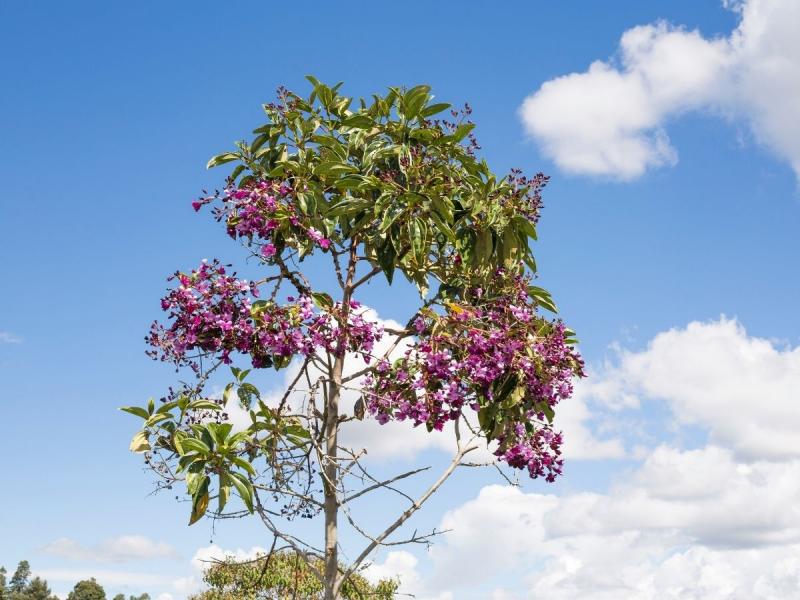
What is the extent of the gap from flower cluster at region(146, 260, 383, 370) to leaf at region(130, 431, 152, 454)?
54 centimetres

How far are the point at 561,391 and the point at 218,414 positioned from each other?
2.35 meters

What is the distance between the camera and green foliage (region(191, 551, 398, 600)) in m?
12.5

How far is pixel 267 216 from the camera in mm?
6004

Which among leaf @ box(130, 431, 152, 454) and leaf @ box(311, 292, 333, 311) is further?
leaf @ box(311, 292, 333, 311)

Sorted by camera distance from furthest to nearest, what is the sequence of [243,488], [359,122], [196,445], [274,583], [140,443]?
1. [274,583]
2. [359,122]
3. [140,443]
4. [243,488]
5. [196,445]

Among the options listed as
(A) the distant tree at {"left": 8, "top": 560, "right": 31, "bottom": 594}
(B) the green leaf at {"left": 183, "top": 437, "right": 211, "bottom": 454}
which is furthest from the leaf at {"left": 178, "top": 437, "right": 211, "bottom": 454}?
(A) the distant tree at {"left": 8, "top": 560, "right": 31, "bottom": 594}

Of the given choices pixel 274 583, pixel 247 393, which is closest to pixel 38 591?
pixel 274 583

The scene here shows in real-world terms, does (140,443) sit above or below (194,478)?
above

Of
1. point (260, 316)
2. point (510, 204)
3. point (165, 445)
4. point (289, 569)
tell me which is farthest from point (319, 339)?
point (289, 569)

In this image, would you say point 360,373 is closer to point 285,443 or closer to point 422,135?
point 285,443

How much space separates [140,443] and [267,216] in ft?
5.75

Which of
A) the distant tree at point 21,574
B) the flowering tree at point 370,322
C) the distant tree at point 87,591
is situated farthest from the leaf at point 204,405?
the distant tree at point 21,574

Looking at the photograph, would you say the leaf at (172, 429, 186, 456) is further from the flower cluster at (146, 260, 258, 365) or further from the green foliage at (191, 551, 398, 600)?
the green foliage at (191, 551, 398, 600)

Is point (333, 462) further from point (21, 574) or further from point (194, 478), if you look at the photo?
point (21, 574)
